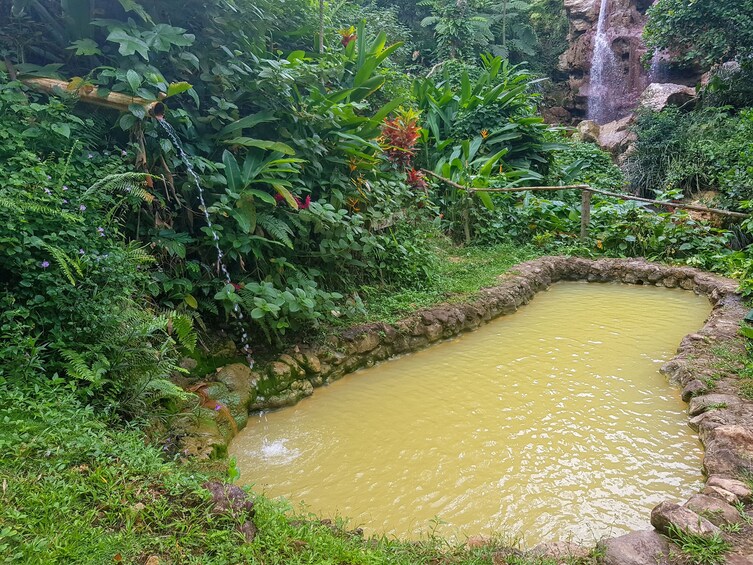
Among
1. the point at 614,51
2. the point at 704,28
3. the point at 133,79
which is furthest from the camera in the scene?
the point at 614,51

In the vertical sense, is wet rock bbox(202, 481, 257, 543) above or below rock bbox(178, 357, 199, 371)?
above

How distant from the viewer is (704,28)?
10.4 meters

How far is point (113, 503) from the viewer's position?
1.84 metres

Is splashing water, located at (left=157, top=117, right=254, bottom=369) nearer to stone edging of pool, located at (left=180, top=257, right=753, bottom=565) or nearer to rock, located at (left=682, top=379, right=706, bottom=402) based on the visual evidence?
stone edging of pool, located at (left=180, top=257, right=753, bottom=565)

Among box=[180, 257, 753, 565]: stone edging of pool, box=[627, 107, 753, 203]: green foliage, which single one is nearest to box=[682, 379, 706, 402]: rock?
box=[180, 257, 753, 565]: stone edging of pool

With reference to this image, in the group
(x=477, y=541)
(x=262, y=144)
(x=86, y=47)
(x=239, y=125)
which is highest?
(x=86, y=47)

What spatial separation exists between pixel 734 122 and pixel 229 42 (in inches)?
405

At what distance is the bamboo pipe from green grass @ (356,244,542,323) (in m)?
2.27

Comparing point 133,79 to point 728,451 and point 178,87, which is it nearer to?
point 178,87

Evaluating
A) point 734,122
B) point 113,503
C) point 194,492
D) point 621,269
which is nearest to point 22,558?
point 113,503

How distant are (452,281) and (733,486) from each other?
3697 mm

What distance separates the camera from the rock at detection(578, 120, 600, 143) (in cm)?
1382

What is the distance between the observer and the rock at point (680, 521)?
2.05m

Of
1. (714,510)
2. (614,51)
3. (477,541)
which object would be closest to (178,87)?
(477,541)
